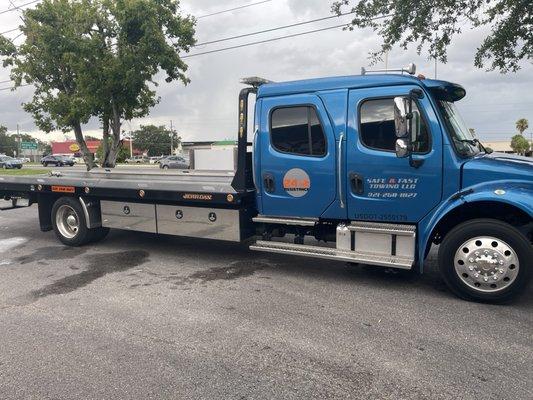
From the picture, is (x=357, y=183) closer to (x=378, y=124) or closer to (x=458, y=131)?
(x=378, y=124)

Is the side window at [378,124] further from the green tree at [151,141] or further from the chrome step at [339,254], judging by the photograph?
the green tree at [151,141]

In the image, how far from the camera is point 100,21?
19141 millimetres

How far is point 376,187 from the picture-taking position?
5.47m

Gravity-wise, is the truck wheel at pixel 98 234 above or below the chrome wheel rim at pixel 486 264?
below

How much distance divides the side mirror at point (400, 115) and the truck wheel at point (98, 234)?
18.6 ft

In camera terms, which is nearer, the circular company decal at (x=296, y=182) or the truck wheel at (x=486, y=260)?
the truck wheel at (x=486, y=260)

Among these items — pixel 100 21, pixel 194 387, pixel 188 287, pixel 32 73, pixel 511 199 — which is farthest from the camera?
pixel 32 73

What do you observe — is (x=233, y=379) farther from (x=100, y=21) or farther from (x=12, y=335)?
(x=100, y=21)

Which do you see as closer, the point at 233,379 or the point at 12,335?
the point at 233,379

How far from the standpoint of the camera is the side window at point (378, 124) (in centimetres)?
536

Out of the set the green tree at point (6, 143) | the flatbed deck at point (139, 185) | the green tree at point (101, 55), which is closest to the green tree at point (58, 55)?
the green tree at point (101, 55)

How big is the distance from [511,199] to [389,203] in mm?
1269

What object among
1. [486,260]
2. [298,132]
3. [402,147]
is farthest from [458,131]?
[298,132]

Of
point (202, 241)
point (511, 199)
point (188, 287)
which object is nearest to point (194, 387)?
point (188, 287)
